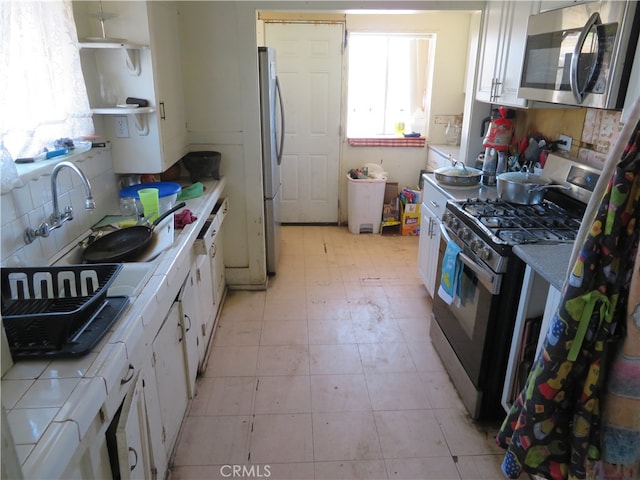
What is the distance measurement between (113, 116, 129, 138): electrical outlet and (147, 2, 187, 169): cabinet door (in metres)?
0.18

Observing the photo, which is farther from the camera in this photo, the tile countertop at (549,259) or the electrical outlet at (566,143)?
the electrical outlet at (566,143)

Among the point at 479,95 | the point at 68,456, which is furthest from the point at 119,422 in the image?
the point at 479,95

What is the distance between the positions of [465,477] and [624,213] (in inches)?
51.2

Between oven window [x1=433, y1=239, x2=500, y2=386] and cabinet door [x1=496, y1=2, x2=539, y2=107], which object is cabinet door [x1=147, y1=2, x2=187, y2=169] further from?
cabinet door [x1=496, y1=2, x2=539, y2=107]

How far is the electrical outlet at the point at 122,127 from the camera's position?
2.35 meters

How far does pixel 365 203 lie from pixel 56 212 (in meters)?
3.31

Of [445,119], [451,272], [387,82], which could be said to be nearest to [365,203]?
[445,119]

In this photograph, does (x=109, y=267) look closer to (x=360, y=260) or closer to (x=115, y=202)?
(x=115, y=202)

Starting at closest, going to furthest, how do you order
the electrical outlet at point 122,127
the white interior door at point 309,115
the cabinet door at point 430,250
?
the electrical outlet at point 122,127 < the cabinet door at point 430,250 < the white interior door at point 309,115

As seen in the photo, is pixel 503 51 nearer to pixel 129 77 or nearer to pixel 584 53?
pixel 584 53

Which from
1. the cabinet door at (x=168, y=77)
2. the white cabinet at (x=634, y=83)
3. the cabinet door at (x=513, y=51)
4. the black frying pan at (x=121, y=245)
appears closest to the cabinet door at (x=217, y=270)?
the cabinet door at (x=168, y=77)

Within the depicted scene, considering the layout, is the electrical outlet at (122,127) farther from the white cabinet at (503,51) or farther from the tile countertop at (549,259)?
the white cabinet at (503,51)

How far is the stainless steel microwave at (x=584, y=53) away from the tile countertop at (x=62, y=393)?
6.08 feet

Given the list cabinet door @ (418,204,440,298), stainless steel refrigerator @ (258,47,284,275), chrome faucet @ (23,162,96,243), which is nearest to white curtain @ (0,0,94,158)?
chrome faucet @ (23,162,96,243)
